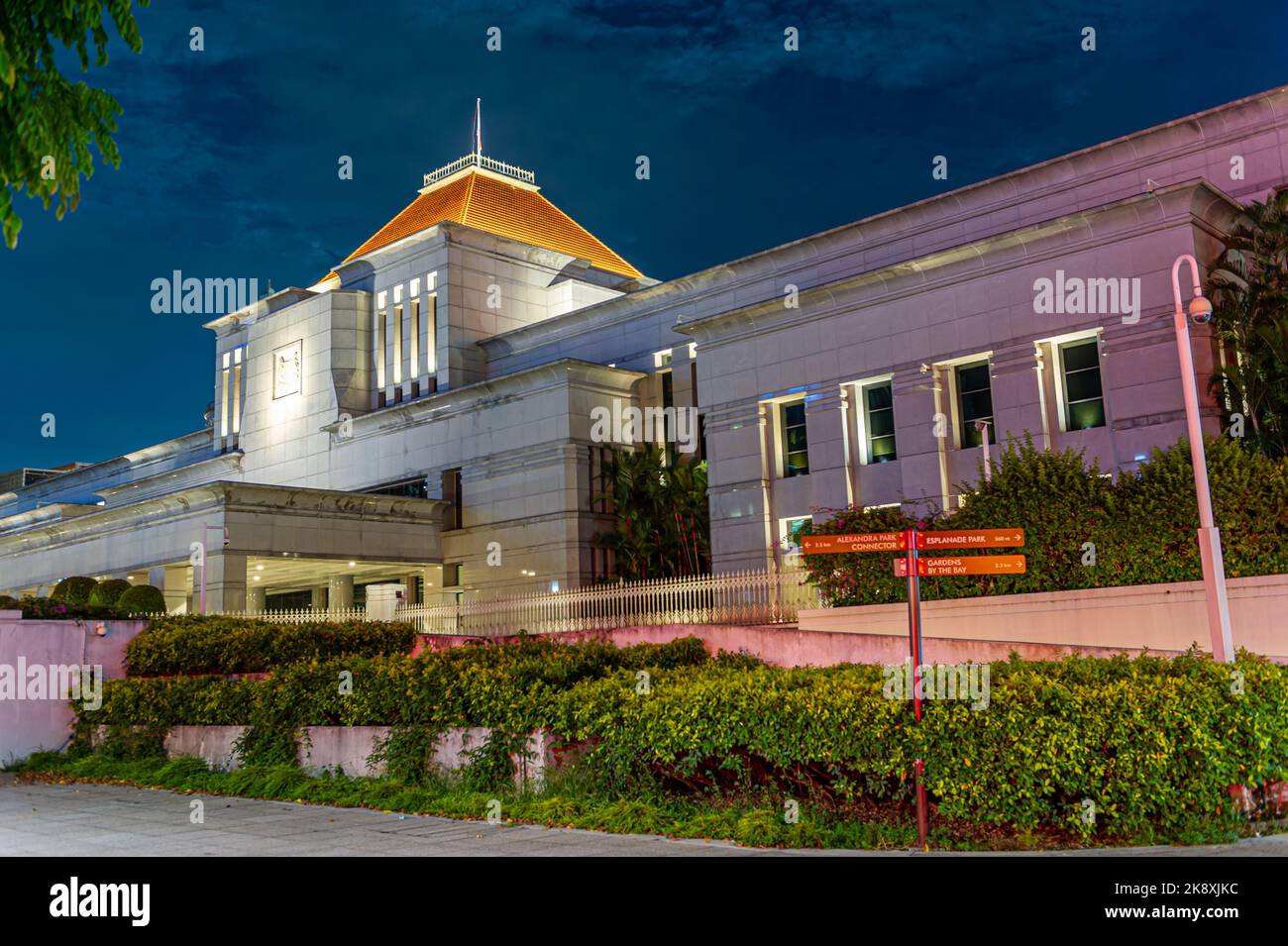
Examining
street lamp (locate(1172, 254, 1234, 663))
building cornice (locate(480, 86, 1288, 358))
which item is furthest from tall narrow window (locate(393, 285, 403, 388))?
street lamp (locate(1172, 254, 1234, 663))

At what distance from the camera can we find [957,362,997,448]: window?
96.2 ft

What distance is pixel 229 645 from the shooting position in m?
22.3

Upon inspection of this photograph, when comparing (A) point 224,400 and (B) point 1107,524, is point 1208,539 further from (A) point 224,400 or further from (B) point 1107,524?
(A) point 224,400

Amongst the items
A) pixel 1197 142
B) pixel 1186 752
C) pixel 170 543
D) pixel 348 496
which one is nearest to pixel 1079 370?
pixel 1197 142

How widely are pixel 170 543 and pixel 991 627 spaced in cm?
3331

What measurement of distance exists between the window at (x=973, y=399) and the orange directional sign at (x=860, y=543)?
62.5 feet

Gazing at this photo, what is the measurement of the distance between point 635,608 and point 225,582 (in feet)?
60.3

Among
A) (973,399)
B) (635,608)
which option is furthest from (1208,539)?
(635,608)

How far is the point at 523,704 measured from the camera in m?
14.0

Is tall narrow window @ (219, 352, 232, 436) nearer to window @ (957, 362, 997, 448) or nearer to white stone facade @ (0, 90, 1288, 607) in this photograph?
white stone facade @ (0, 90, 1288, 607)

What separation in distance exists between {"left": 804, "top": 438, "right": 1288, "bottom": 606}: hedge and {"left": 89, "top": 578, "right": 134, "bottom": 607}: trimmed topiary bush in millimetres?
24516

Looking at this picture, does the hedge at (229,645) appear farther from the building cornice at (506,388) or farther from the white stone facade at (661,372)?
the building cornice at (506,388)

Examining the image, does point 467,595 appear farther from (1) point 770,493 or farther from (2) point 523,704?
(2) point 523,704

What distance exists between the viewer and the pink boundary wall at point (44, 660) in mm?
19766
